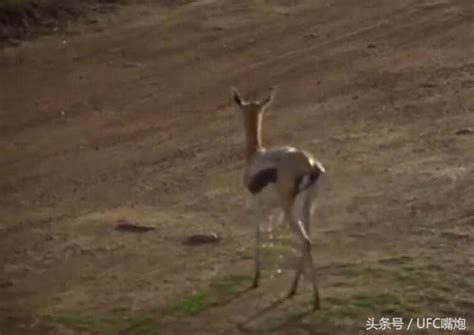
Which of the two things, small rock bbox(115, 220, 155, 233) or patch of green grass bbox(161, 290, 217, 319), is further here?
small rock bbox(115, 220, 155, 233)

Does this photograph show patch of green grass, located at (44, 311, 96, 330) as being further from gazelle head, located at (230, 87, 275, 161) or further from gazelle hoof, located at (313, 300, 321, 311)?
gazelle head, located at (230, 87, 275, 161)

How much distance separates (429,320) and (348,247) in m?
1.64

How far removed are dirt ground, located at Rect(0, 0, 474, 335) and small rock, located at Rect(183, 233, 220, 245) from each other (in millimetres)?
103

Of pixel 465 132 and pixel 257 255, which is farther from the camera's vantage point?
pixel 465 132

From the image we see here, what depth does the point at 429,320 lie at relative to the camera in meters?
9.55

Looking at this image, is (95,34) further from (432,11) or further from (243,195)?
(243,195)

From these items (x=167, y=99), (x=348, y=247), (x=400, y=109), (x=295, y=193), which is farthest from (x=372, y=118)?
(x=295, y=193)

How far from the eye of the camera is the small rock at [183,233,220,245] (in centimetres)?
1148

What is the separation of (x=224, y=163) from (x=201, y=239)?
2.55 meters

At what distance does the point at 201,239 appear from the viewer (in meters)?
11.5

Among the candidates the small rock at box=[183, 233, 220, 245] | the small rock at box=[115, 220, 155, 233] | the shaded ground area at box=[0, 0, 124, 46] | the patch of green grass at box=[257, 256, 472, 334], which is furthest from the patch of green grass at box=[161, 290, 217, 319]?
the shaded ground area at box=[0, 0, 124, 46]

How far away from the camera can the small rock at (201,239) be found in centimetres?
1148

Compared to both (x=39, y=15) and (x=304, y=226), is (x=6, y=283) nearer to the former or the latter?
Result: (x=304, y=226)

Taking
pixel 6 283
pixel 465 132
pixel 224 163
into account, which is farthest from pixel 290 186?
pixel 465 132
